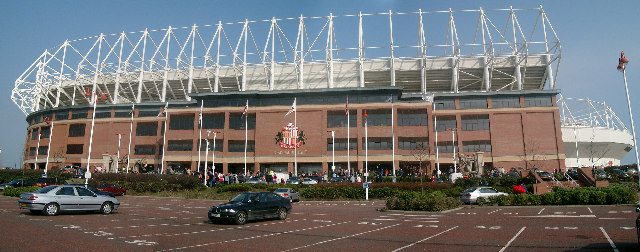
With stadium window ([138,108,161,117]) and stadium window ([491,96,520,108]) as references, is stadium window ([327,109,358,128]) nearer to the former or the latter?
stadium window ([491,96,520,108])

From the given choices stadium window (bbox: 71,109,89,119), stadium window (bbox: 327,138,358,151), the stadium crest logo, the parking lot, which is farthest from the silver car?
stadium window (bbox: 71,109,89,119)

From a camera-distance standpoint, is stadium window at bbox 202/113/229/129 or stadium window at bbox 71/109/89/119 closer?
stadium window at bbox 202/113/229/129

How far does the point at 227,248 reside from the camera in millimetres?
10656

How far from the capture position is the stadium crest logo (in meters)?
60.8

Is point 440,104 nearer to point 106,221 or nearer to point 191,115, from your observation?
point 191,115

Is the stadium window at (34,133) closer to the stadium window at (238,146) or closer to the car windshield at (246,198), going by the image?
the stadium window at (238,146)

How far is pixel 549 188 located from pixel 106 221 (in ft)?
108

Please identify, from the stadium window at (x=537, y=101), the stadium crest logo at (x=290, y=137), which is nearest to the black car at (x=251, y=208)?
the stadium crest logo at (x=290, y=137)

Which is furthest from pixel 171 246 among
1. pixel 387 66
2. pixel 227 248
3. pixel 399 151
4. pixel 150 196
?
pixel 387 66

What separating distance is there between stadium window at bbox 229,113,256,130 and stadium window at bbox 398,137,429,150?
76.8 ft

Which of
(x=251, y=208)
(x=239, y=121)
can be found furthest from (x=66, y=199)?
(x=239, y=121)

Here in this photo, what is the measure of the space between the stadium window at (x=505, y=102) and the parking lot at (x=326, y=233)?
46721 millimetres

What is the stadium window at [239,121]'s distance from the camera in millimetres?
63562

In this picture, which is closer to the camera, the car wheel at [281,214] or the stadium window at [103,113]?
the car wheel at [281,214]
